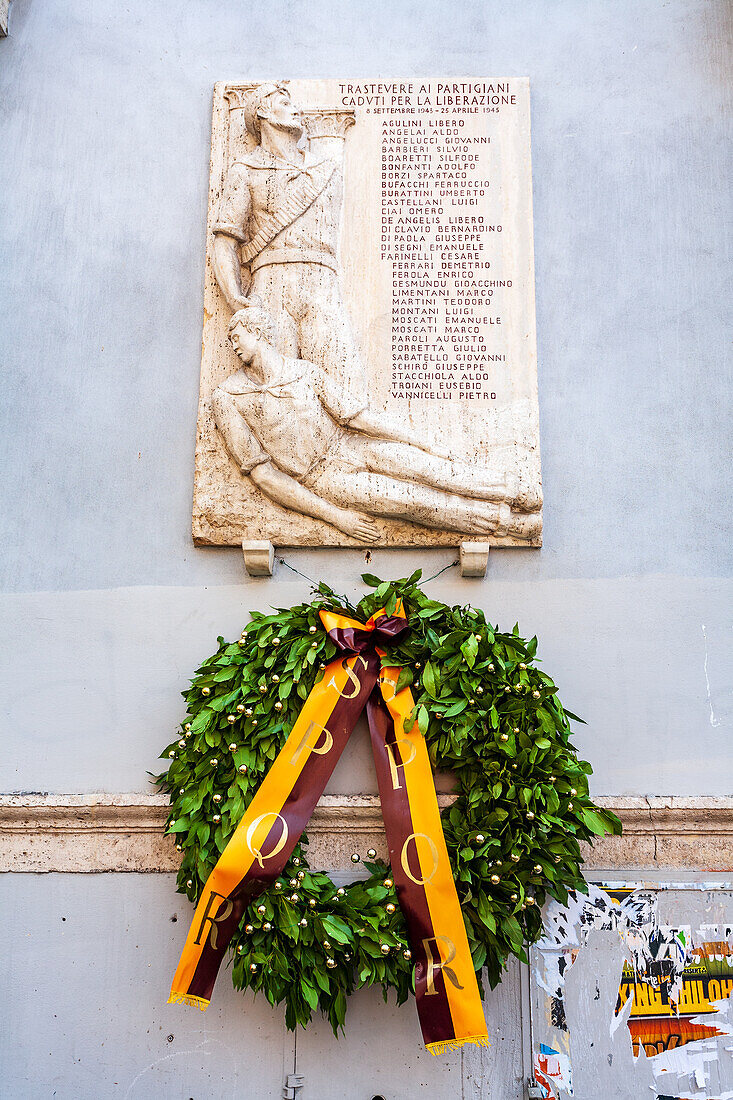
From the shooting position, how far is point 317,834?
12.5ft

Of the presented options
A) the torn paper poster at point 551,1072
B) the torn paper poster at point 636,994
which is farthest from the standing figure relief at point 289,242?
the torn paper poster at point 551,1072

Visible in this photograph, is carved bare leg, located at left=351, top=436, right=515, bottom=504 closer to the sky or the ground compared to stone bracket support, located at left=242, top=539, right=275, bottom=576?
closer to the sky

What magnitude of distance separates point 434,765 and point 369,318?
196cm

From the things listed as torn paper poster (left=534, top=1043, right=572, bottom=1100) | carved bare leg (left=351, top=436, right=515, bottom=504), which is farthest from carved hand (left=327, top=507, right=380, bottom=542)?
torn paper poster (left=534, top=1043, right=572, bottom=1100)

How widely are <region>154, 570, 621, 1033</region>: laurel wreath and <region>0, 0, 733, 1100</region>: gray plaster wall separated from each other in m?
0.30

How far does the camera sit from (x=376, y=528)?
4168 mm

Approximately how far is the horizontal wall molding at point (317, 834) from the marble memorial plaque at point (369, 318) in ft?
3.64

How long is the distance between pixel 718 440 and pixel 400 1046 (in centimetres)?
275

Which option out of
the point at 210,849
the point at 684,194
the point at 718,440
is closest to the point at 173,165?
the point at 684,194

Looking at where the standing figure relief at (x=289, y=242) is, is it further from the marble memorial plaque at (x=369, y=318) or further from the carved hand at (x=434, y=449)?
the carved hand at (x=434, y=449)

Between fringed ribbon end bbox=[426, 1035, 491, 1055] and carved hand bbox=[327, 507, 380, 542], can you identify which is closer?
fringed ribbon end bbox=[426, 1035, 491, 1055]

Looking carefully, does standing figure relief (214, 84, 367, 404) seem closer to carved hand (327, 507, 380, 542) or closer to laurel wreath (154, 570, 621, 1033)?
carved hand (327, 507, 380, 542)

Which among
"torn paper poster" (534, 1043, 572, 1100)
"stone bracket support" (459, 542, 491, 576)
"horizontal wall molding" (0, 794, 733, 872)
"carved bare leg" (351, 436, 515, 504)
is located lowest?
"torn paper poster" (534, 1043, 572, 1100)

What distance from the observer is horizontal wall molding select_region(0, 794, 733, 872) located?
3791 millimetres
